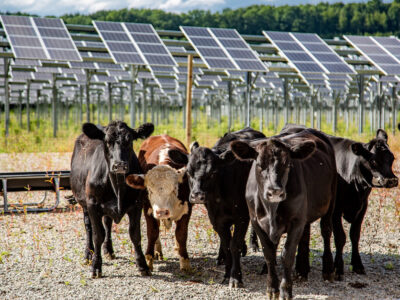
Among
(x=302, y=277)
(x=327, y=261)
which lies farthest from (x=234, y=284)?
(x=327, y=261)

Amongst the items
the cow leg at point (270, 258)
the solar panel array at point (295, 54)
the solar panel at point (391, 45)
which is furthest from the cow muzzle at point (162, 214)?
the solar panel at point (391, 45)

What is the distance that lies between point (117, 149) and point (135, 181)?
1.33 feet

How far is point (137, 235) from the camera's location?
562 centimetres

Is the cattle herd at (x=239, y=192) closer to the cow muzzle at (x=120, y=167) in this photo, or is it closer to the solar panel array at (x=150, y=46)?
the cow muzzle at (x=120, y=167)

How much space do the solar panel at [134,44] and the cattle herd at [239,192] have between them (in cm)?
963

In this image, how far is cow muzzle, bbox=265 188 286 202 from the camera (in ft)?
13.9

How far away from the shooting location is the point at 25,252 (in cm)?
650

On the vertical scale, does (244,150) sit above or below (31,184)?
above

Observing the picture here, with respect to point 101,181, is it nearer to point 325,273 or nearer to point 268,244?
point 268,244

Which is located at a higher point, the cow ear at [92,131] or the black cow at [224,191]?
the cow ear at [92,131]

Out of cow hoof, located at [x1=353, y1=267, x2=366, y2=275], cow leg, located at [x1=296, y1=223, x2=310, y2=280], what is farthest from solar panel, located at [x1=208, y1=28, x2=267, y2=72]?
cow leg, located at [x1=296, y1=223, x2=310, y2=280]

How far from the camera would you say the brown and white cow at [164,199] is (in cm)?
545

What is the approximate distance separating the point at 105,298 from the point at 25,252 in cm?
207

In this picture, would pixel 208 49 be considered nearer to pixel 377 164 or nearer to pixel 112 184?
pixel 377 164
